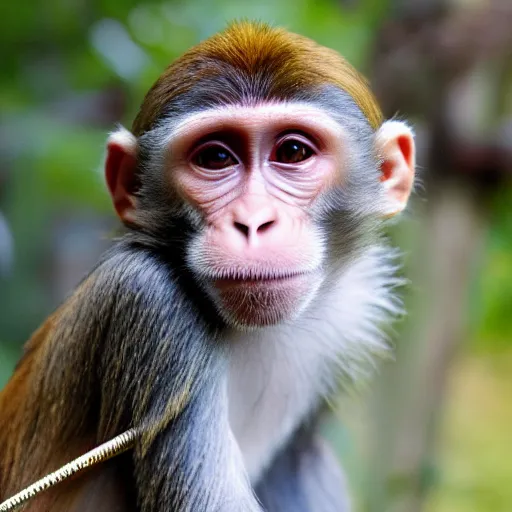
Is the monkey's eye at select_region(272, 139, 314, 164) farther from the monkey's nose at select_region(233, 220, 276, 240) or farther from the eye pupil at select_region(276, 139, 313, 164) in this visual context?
the monkey's nose at select_region(233, 220, 276, 240)

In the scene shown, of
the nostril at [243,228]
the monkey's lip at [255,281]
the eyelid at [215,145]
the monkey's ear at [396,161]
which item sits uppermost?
the eyelid at [215,145]

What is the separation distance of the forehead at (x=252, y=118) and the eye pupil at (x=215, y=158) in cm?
7

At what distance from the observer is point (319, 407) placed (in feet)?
9.30

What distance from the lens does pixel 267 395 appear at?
257 centimetres

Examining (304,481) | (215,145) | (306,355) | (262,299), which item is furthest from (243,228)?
(304,481)

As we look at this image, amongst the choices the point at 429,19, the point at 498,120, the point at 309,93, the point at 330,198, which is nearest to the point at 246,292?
the point at 330,198

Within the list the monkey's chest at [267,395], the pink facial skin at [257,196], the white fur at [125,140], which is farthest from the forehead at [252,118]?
the monkey's chest at [267,395]

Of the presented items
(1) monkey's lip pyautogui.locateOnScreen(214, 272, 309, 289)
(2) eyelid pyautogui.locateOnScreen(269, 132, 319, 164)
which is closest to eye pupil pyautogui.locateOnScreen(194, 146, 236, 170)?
(2) eyelid pyautogui.locateOnScreen(269, 132, 319, 164)

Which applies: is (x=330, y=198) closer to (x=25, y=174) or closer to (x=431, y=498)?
(x=25, y=174)

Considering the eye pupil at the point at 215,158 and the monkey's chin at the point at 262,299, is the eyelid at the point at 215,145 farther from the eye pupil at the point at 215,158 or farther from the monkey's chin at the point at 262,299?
the monkey's chin at the point at 262,299

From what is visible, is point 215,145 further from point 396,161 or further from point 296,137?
point 396,161

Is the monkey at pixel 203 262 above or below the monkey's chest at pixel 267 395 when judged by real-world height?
above

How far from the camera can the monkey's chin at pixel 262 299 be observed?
203 cm

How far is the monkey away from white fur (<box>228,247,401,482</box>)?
0.09 feet
